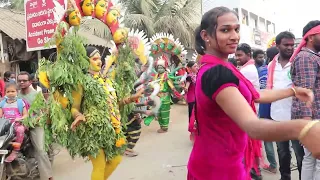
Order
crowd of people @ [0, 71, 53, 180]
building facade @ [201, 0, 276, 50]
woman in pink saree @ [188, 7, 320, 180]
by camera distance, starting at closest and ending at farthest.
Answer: woman in pink saree @ [188, 7, 320, 180]
crowd of people @ [0, 71, 53, 180]
building facade @ [201, 0, 276, 50]

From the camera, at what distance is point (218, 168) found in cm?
166

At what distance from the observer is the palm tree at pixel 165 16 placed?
1537 centimetres

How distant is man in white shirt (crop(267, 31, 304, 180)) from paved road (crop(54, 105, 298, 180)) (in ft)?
1.75

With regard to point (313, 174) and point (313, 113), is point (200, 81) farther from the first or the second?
point (313, 174)

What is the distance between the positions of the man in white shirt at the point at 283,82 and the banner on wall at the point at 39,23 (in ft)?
14.8

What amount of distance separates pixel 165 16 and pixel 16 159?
41.3ft

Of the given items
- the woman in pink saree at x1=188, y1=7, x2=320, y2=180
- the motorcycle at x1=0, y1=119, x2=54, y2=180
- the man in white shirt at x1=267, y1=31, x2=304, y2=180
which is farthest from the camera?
the motorcycle at x1=0, y1=119, x2=54, y2=180

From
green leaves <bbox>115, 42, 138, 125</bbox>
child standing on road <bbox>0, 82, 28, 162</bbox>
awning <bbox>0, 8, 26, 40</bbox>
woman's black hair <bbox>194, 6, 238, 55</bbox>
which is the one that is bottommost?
child standing on road <bbox>0, 82, 28, 162</bbox>

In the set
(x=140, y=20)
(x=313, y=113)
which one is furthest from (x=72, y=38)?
(x=140, y=20)

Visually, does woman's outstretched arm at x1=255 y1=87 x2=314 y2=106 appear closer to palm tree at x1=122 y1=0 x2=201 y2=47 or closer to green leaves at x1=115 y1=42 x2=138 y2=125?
green leaves at x1=115 y1=42 x2=138 y2=125

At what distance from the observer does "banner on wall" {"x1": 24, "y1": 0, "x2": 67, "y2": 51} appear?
6.68 m

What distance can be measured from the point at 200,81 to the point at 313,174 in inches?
80.3

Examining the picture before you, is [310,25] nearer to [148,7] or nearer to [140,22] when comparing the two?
[140,22]

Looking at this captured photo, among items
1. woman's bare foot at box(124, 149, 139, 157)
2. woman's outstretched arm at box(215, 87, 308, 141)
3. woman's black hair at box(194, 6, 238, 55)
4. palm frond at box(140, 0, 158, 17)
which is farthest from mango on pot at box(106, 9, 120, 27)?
palm frond at box(140, 0, 158, 17)
